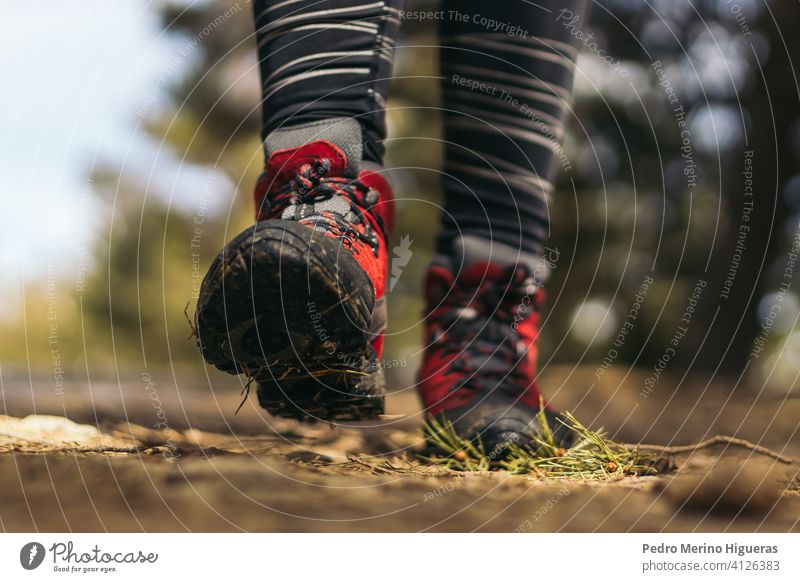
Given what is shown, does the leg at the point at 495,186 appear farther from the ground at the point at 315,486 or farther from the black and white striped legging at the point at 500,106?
the ground at the point at 315,486

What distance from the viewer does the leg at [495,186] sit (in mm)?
979

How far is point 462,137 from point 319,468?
455 millimetres

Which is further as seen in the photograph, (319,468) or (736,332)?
(736,332)

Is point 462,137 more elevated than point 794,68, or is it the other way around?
point 794,68

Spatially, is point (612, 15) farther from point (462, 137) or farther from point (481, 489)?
point (481, 489)

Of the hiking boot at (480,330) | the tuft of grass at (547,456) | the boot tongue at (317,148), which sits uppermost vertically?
the boot tongue at (317,148)

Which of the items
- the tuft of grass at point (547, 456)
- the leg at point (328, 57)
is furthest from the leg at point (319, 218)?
the tuft of grass at point (547, 456)

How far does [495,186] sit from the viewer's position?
1.01 m

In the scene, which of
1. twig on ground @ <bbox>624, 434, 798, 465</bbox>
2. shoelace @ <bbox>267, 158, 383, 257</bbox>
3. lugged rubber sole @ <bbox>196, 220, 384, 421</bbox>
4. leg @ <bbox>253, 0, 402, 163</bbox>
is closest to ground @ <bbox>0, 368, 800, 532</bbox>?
twig on ground @ <bbox>624, 434, 798, 465</bbox>

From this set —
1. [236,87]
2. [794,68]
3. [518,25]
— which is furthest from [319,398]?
[794,68]

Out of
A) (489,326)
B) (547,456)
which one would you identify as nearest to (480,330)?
(489,326)

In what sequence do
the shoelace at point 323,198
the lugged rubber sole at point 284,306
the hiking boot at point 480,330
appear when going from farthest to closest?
1. the hiking boot at point 480,330
2. the shoelace at point 323,198
3. the lugged rubber sole at point 284,306

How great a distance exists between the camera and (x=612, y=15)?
8.14 feet

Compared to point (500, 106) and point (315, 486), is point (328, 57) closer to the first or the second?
point (500, 106)
